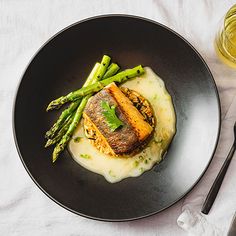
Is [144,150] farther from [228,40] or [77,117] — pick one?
[228,40]

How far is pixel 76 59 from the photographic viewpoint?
380 cm

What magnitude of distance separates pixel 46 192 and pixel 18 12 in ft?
4.45

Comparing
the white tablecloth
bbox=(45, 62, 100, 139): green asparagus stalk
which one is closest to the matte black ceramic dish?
bbox=(45, 62, 100, 139): green asparagus stalk

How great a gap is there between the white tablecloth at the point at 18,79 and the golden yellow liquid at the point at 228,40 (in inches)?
2.8

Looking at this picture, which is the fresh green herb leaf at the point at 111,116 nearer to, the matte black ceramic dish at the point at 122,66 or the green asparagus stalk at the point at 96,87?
the green asparagus stalk at the point at 96,87

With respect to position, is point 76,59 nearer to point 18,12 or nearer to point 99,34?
point 99,34

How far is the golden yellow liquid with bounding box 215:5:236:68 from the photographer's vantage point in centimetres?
369

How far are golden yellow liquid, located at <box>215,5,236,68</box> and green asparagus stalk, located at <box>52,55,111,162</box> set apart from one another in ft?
2.57

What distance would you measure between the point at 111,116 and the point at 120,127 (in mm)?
94

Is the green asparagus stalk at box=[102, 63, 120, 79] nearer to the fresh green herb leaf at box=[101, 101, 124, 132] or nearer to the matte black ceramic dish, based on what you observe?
the matte black ceramic dish

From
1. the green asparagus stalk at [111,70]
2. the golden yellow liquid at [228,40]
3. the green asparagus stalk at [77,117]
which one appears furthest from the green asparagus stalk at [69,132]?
the golden yellow liquid at [228,40]

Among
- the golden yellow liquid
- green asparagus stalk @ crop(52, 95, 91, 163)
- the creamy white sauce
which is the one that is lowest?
the creamy white sauce

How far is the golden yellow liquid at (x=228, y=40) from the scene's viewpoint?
12.1 feet

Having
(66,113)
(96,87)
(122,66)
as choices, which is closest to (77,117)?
(66,113)
